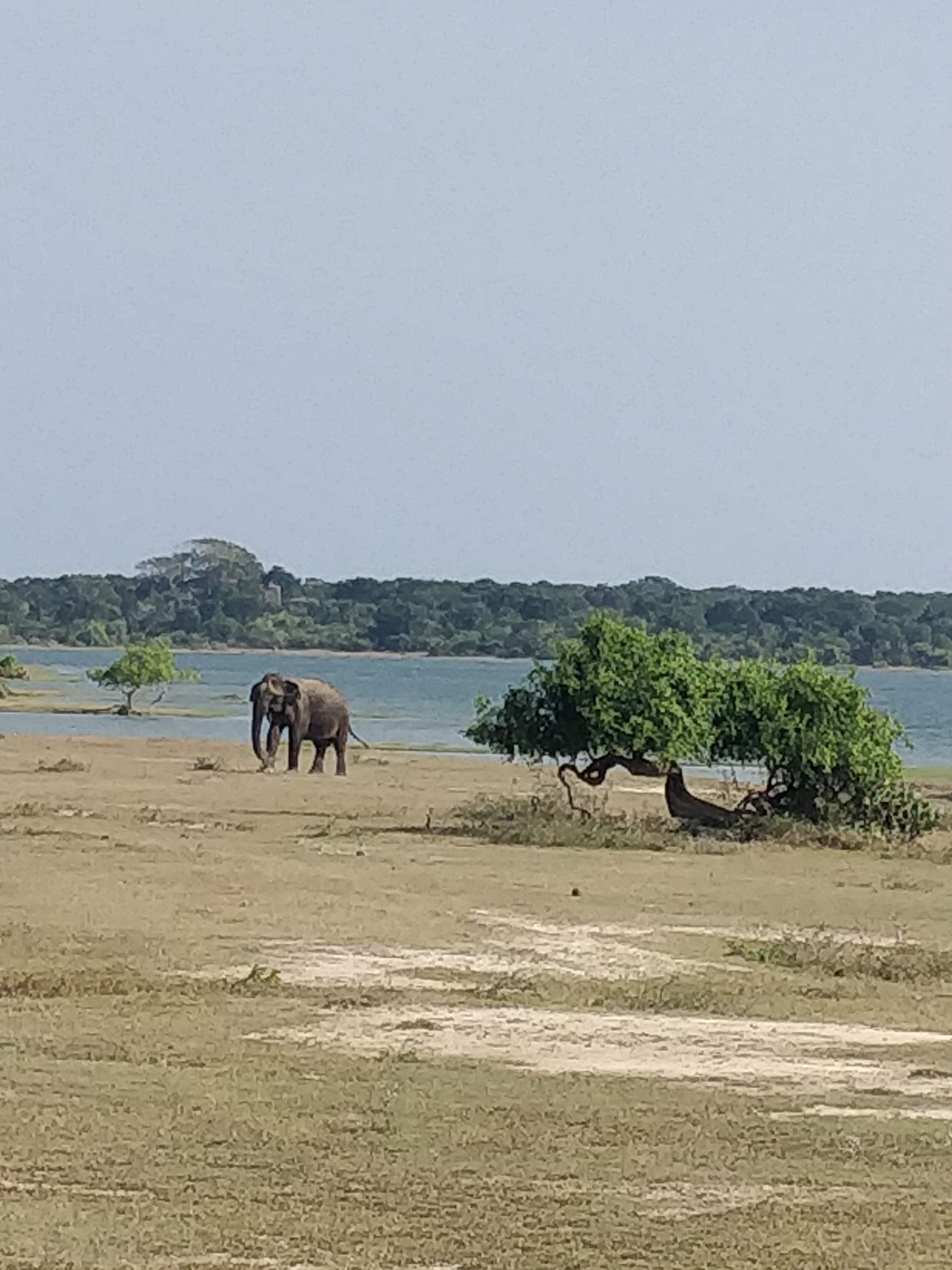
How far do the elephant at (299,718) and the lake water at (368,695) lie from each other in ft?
50.3

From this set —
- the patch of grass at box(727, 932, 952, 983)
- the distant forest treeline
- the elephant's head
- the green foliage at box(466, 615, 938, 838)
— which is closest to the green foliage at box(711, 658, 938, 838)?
the green foliage at box(466, 615, 938, 838)

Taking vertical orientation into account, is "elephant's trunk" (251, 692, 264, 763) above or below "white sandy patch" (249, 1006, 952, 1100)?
above

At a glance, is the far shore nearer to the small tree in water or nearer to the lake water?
the lake water

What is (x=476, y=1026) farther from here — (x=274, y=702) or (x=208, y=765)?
(x=274, y=702)

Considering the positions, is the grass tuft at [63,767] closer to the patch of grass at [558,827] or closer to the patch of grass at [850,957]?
the patch of grass at [558,827]

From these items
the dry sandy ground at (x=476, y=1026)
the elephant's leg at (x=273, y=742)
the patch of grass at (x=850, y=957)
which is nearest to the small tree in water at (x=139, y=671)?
the elephant's leg at (x=273, y=742)

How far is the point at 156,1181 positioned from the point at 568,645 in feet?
75.2

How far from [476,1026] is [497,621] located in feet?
554

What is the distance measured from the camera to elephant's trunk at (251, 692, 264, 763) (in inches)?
1821

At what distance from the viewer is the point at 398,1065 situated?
14094 millimetres

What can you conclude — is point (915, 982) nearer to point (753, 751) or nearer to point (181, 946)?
point (181, 946)

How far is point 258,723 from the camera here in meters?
46.8

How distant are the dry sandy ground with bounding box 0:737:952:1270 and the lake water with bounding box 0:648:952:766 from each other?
37796mm

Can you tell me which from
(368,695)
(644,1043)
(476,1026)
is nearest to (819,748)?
(476,1026)
